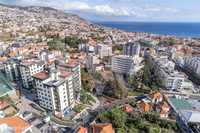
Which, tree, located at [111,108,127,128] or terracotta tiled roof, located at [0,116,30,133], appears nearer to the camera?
terracotta tiled roof, located at [0,116,30,133]

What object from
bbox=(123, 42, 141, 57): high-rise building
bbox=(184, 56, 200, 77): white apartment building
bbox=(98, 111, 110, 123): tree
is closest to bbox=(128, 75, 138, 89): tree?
bbox=(98, 111, 110, 123): tree

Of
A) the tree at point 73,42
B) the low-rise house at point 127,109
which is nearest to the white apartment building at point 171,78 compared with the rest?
the low-rise house at point 127,109

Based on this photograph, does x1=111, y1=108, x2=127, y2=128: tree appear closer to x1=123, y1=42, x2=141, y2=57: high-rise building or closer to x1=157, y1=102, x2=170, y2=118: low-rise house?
x1=157, y1=102, x2=170, y2=118: low-rise house

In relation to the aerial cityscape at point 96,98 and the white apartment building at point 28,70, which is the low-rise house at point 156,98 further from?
the white apartment building at point 28,70

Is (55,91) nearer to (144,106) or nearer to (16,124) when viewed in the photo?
(16,124)

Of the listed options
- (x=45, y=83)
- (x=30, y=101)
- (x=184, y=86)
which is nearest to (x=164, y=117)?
(x=184, y=86)

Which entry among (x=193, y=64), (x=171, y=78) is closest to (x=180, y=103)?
(x=171, y=78)
